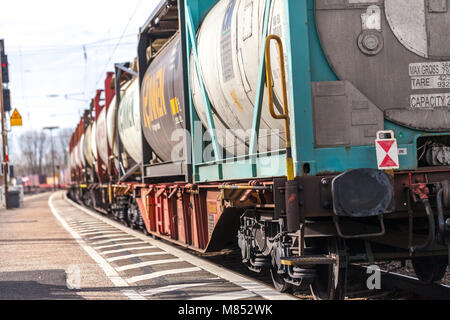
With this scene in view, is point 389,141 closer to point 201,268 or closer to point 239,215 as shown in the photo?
point 239,215

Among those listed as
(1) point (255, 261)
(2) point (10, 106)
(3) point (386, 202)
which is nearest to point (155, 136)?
(1) point (255, 261)

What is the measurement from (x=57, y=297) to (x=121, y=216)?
417 inches

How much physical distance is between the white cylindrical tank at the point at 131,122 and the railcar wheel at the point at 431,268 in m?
7.67

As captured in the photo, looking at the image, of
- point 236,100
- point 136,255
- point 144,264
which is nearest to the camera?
point 236,100

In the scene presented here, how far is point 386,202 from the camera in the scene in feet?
17.8

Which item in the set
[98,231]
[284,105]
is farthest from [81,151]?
[284,105]

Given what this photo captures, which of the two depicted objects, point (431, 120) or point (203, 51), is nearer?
point (431, 120)

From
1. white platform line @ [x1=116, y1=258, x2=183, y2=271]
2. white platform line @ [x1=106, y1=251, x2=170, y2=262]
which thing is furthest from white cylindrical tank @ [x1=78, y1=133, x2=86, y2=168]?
white platform line @ [x1=116, y1=258, x2=183, y2=271]

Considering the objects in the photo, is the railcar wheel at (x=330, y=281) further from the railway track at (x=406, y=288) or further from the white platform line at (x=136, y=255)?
the white platform line at (x=136, y=255)

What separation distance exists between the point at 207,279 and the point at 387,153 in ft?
10.9

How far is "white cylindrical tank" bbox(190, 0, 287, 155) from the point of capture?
635 cm

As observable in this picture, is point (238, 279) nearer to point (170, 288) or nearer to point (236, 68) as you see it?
point (170, 288)

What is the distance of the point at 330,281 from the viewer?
6.03 m

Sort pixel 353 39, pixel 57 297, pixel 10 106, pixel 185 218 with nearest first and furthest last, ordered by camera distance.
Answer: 1. pixel 353 39
2. pixel 57 297
3. pixel 185 218
4. pixel 10 106
